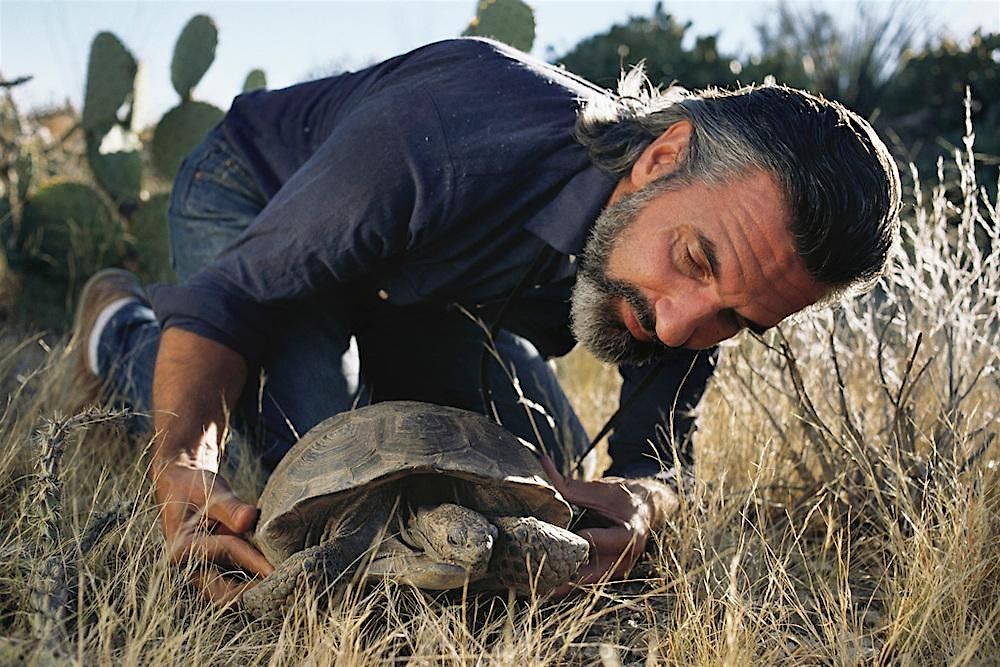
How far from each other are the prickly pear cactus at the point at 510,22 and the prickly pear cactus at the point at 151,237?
2.16 meters

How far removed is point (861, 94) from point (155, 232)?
6.61m

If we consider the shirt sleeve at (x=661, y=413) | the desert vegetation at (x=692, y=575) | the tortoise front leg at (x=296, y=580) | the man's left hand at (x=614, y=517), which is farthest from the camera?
the shirt sleeve at (x=661, y=413)

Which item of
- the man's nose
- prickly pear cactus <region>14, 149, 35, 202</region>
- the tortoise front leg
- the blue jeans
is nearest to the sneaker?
the blue jeans

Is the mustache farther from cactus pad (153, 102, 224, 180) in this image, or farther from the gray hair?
cactus pad (153, 102, 224, 180)

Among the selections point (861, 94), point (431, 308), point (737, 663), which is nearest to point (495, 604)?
point (737, 663)

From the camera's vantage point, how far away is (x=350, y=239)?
2.91 m

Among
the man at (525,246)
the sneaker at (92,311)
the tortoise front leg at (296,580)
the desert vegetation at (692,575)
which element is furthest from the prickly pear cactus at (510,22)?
the tortoise front leg at (296,580)

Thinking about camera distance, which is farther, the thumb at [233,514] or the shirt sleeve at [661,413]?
the shirt sleeve at [661,413]

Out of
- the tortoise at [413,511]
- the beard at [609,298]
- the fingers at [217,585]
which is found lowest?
the fingers at [217,585]

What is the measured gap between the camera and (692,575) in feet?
8.85

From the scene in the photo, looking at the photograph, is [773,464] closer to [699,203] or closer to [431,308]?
[699,203]

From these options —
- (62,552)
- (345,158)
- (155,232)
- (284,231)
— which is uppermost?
(345,158)

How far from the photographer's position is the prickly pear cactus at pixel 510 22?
492 centimetres

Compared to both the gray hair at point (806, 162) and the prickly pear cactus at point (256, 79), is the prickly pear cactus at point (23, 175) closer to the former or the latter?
the prickly pear cactus at point (256, 79)
